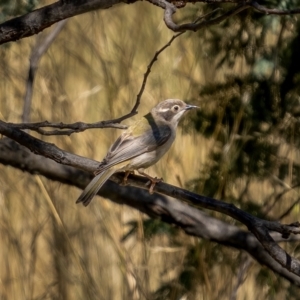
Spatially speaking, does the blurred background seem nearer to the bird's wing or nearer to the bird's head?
the bird's head

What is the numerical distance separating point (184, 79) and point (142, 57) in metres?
0.50

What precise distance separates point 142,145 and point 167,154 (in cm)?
135

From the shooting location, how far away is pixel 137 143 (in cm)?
411

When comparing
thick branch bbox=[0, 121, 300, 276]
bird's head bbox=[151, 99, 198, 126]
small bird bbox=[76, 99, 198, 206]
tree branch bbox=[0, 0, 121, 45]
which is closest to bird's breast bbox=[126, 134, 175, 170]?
small bird bbox=[76, 99, 198, 206]

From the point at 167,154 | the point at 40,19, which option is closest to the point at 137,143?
the point at 40,19

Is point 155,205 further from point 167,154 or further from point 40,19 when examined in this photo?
point 40,19

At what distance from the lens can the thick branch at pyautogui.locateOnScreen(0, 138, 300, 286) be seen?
166 inches

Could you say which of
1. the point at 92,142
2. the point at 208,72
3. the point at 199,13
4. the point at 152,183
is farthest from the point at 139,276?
the point at 152,183

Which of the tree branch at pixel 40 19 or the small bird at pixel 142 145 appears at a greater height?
the tree branch at pixel 40 19

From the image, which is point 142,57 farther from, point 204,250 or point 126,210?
point 204,250

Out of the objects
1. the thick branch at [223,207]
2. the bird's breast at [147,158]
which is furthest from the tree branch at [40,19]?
the bird's breast at [147,158]

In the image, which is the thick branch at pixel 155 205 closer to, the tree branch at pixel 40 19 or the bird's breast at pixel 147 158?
the bird's breast at pixel 147 158

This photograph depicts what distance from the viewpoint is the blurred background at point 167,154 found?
4746 mm

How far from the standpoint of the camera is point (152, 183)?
10.9ft
